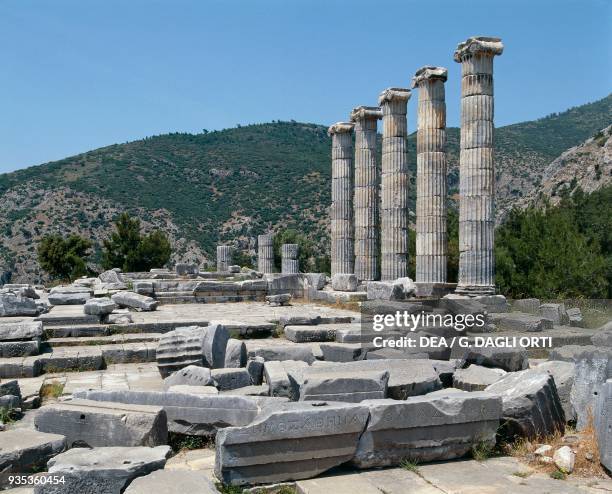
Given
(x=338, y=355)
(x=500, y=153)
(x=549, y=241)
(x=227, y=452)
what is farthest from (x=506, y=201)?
(x=227, y=452)

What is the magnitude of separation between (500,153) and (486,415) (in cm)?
8375

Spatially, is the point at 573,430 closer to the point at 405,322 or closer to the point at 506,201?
the point at 405,322

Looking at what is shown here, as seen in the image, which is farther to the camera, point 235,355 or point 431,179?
point 431,179

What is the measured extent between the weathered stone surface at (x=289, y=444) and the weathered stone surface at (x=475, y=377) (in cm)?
235

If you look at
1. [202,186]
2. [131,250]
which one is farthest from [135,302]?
[202,186]

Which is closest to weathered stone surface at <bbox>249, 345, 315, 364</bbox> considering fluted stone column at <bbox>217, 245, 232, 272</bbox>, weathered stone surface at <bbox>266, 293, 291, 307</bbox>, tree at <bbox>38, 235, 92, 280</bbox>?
weathered stone surface at <bbox>266, 293, 291, 307</bbox>

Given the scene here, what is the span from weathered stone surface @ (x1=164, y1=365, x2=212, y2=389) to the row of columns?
41.7ft

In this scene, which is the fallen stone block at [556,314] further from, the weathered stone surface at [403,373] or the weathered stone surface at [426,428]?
the weathered stone surface at [426,428]

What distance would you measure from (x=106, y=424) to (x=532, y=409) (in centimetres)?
410

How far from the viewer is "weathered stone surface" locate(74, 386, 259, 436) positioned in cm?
675

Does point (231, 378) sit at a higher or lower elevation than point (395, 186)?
lower

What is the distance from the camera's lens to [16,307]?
14.8m

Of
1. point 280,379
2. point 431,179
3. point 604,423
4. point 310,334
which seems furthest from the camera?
point 431,179

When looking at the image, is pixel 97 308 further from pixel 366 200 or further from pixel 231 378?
pixel 366 200
